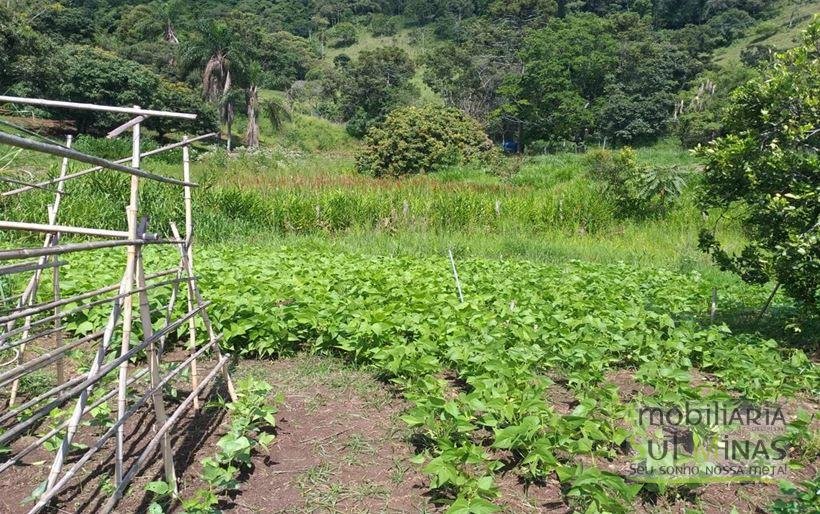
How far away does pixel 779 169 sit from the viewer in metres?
4.08

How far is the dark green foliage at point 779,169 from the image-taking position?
3.95 m

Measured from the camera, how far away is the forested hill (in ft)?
94.9

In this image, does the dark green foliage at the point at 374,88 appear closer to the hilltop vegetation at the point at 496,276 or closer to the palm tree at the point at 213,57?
the palm tree at the point at 213,57

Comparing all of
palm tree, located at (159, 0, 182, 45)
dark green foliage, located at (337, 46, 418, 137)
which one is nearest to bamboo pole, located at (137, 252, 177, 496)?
dark green foliage, located at (337, 46, 418, 137)

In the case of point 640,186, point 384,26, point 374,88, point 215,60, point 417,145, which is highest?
point 384,26

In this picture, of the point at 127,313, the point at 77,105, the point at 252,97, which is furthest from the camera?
the point at 252,97

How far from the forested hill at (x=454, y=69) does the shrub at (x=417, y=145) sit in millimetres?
13329

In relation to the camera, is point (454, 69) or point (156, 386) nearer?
point (156, 386)

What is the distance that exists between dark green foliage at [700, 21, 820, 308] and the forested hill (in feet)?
88.5

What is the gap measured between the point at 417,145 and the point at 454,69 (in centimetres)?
2623

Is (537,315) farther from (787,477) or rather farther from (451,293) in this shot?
(787,477)

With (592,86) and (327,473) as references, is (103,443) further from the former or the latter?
(592,86)

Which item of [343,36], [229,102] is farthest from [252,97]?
[343,36]

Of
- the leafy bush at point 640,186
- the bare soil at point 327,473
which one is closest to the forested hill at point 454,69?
the leafy bush at point 640,186
